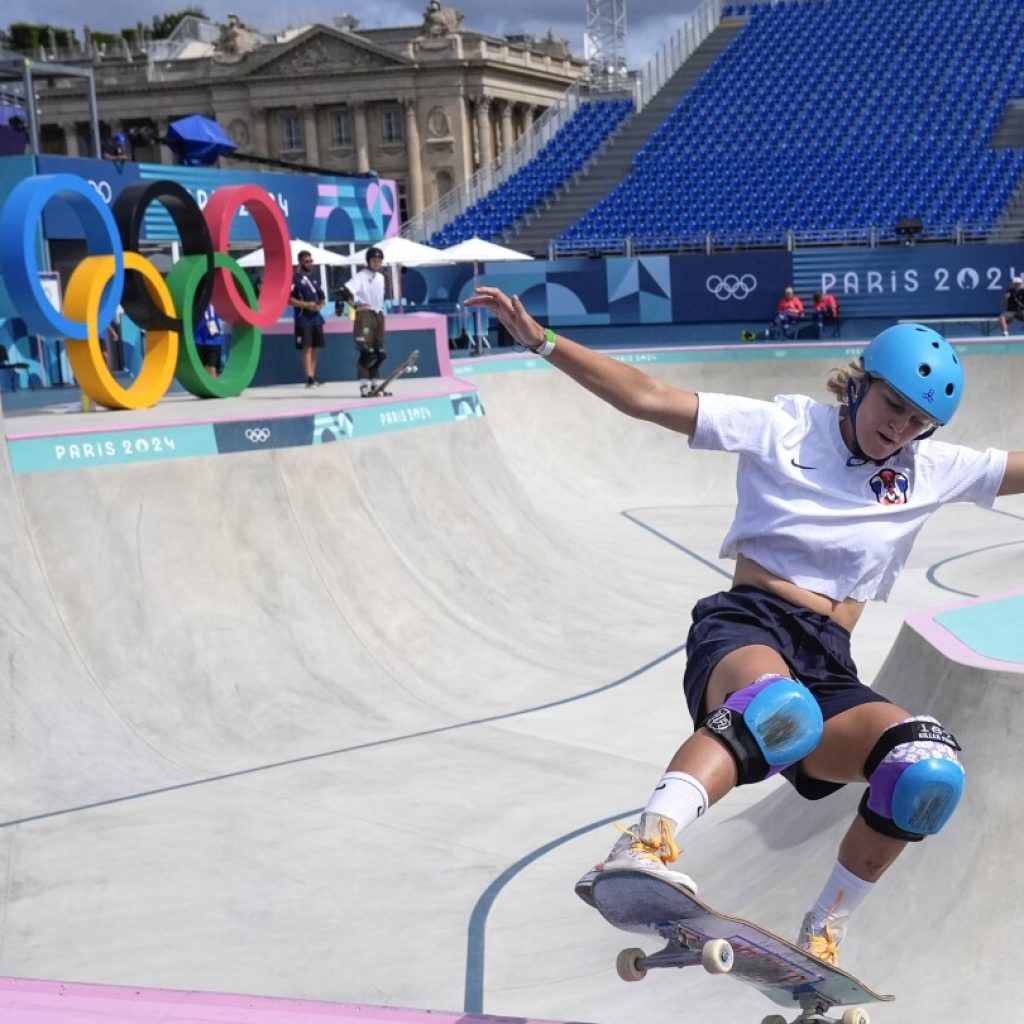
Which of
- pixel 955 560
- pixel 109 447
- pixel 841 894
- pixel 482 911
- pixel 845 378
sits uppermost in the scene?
pixel 845 378

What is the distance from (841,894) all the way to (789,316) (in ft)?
74.4

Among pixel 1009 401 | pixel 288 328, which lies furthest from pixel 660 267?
pixel 288 328

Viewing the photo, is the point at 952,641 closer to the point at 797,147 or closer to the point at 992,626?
the point at 992,626

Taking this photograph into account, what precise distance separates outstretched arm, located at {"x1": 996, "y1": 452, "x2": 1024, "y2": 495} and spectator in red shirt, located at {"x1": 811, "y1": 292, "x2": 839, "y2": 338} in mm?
21388

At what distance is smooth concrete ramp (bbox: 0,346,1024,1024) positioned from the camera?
5039 mm

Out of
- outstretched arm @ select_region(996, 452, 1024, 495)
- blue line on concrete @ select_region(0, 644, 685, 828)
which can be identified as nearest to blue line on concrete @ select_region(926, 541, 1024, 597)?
blue line on concrete @ select_region(0, 644, 685, 828)

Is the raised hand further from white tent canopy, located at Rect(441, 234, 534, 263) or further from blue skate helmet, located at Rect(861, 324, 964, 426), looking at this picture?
white tent canopy, located at Rect(441, 234, 534, 263)

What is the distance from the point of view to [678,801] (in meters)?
3.24

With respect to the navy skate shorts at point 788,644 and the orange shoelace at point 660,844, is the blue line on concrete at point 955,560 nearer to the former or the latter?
the navy skate shorts at point 788,644

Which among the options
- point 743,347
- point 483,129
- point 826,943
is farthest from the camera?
point 483,129

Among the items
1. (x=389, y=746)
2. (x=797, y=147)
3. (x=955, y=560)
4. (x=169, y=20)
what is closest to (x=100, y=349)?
(x=389, y=746)

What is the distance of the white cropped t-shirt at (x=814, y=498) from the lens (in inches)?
149

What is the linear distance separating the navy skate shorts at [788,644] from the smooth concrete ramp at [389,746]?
1.21m

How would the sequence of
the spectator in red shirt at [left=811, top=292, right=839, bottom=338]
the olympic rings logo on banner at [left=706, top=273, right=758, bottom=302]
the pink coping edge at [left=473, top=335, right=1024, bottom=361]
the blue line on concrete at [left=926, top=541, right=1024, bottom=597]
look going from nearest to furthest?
the blue line on concrete at [left=926, top=541, right=1024, bottom=597], the pink coping edge at [left=473, top=335, right=1024, bottom=361], the spectator in red shirt at [left=811, top=292, right=839, bottom=338], the olympic rings logo on banner at [left=706, top=273, right=758, bottom=302]
